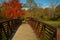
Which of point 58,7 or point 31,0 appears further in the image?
point 58,7

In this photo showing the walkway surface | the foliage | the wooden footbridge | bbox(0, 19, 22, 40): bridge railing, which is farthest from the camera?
the foliage

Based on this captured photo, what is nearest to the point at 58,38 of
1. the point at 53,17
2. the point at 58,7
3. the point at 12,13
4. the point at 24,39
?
the point at 24,39

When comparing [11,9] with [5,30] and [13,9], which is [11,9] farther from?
[5,30]

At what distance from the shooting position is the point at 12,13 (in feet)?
122

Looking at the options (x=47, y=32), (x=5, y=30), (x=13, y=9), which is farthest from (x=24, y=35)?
(x=13, y=9)

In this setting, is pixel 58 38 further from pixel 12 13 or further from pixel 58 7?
pixel 58 7

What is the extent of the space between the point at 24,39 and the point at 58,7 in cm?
6524

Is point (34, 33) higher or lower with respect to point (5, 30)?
lower

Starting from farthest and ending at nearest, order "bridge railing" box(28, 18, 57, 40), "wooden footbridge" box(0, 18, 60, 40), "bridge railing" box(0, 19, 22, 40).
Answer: "bridge railing" box(0, 19, 22, 40), "wooden footbridge" box(0, 18, 60, 40), "bridge railing" box(28, 18, 57, 40)

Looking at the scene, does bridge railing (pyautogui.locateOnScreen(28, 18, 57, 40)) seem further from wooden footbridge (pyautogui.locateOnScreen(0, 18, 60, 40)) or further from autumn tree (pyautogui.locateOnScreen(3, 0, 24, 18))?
autumn tree (pyautogui.locateOnScreen(3, 0, 24, 18))

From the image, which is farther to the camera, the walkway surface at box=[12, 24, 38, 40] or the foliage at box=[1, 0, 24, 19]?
the foliage at box=[1, 0, 24, 19]

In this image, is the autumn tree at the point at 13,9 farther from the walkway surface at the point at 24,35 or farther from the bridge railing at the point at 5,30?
the bridge railing at the point at 5,30

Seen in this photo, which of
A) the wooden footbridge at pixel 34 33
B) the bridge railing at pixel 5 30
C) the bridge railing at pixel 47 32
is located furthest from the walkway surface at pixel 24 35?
the bridge railing at pixel 47 32

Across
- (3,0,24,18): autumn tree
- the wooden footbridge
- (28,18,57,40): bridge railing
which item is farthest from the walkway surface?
(3,0,24,18): autumn tree
